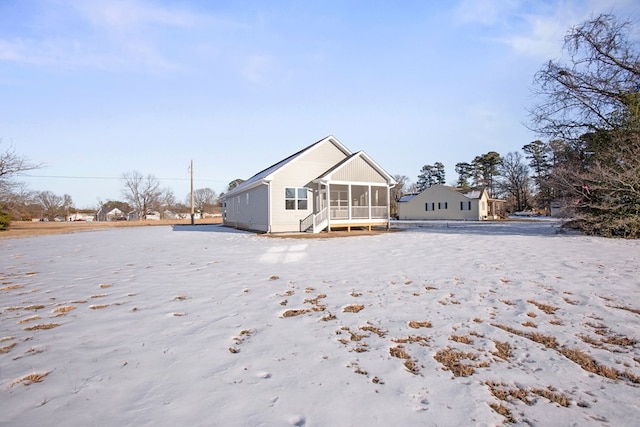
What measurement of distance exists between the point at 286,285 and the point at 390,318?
2291 mm

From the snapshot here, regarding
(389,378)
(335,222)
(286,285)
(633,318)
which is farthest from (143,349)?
(335,222)

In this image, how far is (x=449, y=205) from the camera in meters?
37.7

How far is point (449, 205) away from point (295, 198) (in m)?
26.3

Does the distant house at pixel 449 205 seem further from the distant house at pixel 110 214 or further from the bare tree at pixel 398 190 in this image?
the distant house at pixel 110 214

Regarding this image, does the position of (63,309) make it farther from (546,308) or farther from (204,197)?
(204,197)

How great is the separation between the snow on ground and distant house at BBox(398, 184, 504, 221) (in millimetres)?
31098

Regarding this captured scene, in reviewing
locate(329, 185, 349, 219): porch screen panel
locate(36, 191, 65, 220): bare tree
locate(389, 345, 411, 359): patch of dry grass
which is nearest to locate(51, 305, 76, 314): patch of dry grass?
locate(389, 345, 411, 359): patch of dry grass

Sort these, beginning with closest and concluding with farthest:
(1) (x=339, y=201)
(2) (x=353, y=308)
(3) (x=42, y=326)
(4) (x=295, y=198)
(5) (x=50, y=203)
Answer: (3) (x=42, y=326) < (2) (x=353, y=308) < (4) (x=295, y=198) < (1) (x=339, y=201) < (5) (x=50, y=203)

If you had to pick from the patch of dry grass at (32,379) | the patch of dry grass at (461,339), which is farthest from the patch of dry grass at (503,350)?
the patch of dry grass at (32,379)

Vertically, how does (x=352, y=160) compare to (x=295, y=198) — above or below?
above

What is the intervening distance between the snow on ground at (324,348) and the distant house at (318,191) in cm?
1099

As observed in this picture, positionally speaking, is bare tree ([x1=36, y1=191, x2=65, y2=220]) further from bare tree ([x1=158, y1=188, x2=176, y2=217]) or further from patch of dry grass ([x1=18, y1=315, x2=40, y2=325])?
patch of dry grass ([x1=18, y1=315, x2=40, y2=325])

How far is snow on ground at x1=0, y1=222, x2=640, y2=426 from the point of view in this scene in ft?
7.13

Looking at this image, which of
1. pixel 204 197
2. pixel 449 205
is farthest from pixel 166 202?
pixel 449 205
